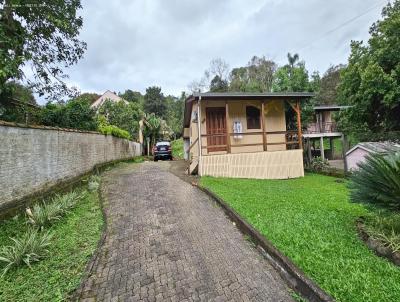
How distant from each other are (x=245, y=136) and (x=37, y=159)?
9.76m

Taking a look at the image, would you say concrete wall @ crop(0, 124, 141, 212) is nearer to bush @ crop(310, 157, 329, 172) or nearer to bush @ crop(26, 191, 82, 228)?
bush @ crop(26, 191, 82, 228)

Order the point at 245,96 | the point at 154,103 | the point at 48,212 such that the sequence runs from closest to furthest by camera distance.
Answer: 1. the point at 48,212
2. the point at 245,96
3. the point at 154,103

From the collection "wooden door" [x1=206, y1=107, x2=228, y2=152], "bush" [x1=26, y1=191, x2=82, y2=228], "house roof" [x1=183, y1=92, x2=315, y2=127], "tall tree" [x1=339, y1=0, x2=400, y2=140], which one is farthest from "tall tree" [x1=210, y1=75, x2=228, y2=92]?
"bush" [x1=26, y1=191, x2=82, y2=228]

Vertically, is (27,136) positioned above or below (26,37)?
below

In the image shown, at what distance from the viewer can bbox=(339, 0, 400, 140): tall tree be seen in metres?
12.9

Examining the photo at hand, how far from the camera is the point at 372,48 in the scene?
14422 millimetres

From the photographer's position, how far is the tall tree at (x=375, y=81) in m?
12.9

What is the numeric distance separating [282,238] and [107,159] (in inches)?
476

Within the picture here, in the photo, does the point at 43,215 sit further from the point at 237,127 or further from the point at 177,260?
the point at 237,127

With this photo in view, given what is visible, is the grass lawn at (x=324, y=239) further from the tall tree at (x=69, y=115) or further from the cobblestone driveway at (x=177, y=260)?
the tall tree at (x=69, y=115)

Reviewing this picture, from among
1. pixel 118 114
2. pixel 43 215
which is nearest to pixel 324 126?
pixel 118 114

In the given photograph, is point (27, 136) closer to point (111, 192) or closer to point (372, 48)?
point (111, 192)

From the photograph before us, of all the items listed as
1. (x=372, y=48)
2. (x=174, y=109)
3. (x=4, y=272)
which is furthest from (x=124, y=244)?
(x=174, y=109)

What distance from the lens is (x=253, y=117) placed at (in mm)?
13922
